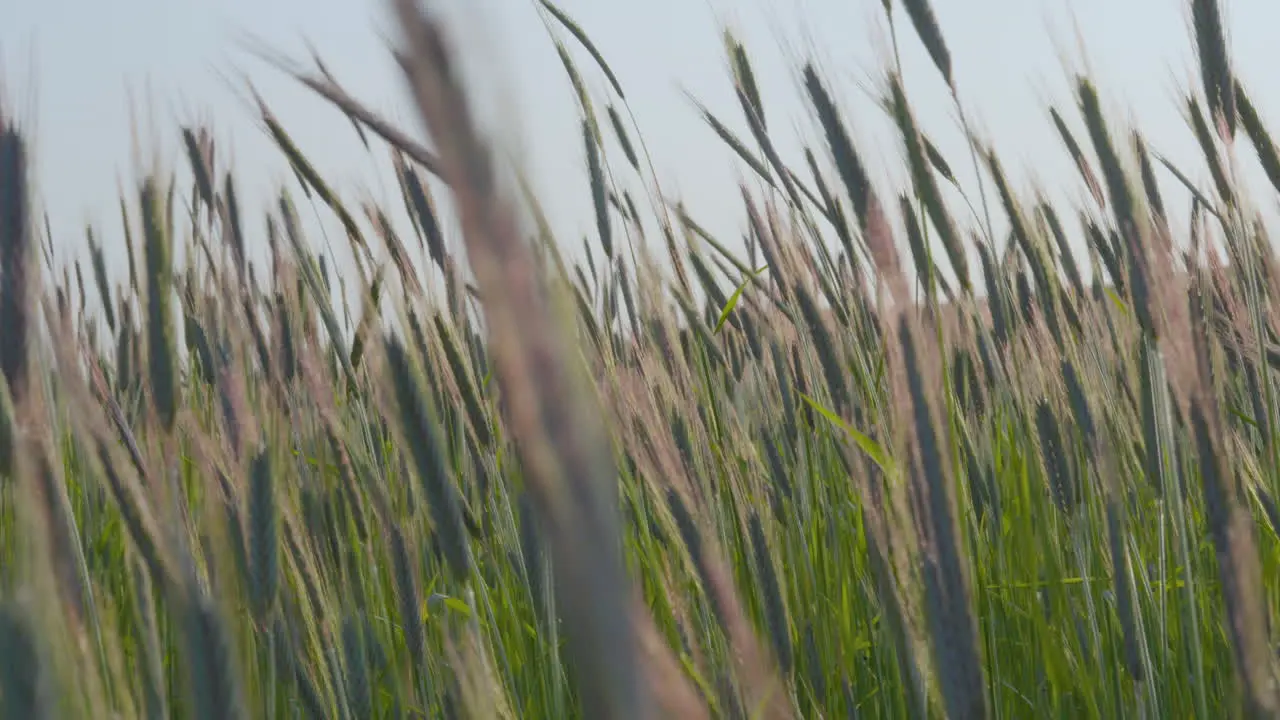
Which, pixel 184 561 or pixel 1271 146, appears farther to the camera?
pixel 1271 146

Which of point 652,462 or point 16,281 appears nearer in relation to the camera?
point 16,281

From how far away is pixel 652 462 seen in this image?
91 cm

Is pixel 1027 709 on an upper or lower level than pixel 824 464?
lower

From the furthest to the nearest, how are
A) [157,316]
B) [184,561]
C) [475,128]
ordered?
1. [157,316]
2. [184,561]
3. [475,128]

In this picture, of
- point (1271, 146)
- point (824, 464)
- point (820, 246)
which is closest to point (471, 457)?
point (820, 246)

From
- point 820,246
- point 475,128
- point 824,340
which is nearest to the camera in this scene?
point 475,128

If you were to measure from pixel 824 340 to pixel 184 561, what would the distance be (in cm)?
79

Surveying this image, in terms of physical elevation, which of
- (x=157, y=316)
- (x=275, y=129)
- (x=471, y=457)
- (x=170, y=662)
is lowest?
(x=170, y=662)

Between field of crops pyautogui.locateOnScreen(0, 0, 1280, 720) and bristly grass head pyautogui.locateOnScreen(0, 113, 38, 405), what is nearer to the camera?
field of crops pyautogui.locateOnScreen(0, 0, 1280, 720)

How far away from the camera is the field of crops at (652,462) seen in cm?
41

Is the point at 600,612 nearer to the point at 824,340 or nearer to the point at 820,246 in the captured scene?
the point at 824,340

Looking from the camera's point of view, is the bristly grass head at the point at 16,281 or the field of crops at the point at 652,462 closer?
the field of crops at the point at 652,462

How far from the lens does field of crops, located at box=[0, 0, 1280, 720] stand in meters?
0.41

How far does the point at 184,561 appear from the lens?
585 millimetres
